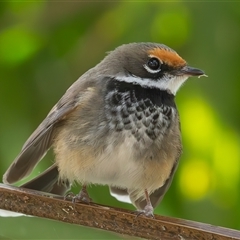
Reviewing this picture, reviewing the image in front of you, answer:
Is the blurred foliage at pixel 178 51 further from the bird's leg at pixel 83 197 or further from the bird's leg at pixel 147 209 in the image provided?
the bird's leg at pixel 83 197

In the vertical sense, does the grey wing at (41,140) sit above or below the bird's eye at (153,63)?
below

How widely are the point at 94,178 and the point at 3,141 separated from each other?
2.50ft

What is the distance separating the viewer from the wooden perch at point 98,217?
3.37 meters

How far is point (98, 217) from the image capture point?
11.5 ft

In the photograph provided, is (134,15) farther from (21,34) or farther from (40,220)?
(40,220)

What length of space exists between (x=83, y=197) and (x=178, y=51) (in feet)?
3.55

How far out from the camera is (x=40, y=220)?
3.49 m

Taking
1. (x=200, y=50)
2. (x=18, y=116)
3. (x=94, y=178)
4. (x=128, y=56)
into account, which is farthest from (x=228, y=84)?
(x=18, y=116)

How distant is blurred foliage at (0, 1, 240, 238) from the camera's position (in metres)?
4.42

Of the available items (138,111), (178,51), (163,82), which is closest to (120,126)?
(138,111)

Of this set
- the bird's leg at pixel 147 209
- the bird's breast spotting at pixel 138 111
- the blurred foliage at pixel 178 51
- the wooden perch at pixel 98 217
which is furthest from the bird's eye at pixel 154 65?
the wooden perch at pixel 98 217

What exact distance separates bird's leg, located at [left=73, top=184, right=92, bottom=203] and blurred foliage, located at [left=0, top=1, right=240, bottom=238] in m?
0.37

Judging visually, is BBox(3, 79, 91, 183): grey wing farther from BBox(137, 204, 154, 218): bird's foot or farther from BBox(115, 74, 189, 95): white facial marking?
BBox(137, 204, 154, 218): bird's foot

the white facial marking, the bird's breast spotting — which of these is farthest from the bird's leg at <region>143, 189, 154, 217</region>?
the white facial marking
